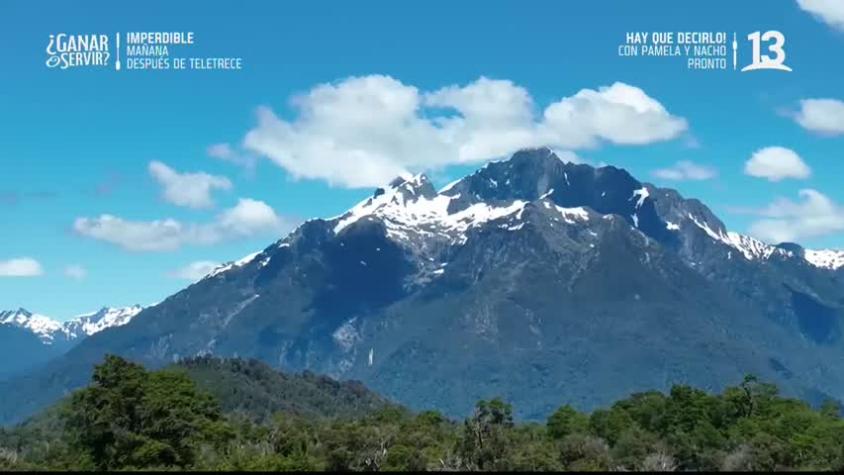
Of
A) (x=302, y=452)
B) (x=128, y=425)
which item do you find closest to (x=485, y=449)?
(x=302, y=452)

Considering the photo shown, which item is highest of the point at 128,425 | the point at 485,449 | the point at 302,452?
the point at 128,425

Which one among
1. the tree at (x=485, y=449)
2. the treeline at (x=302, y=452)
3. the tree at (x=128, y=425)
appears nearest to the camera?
the tree at (x=128, y=425)

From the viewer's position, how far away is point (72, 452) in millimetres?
173375

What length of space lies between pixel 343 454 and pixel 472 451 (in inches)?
852

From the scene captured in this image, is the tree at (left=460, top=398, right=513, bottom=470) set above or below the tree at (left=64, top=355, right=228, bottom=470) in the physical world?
below

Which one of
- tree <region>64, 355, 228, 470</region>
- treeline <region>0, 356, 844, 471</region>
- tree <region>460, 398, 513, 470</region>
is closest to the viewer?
tree <region>64, 355, 228, 470</region>

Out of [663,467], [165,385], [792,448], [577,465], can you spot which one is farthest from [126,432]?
[792,448]

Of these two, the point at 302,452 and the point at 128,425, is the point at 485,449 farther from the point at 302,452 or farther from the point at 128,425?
the point at 128,425

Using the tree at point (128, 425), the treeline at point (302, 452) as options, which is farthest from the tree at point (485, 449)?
the tree at point (128, 425)

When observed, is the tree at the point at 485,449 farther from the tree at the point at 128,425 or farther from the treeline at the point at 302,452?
the tree at the point at 128,425

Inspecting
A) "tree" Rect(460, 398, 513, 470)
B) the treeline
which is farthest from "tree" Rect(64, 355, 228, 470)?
"tree" Rect(460, 398, 513, 470)

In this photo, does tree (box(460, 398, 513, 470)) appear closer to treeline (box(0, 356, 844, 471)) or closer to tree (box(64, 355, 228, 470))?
treeline (box(0, 356, 844, 471))

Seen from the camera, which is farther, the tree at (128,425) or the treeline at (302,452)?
the treeline at (302,452)

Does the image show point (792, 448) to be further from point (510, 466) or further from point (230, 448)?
point (230, 448)
